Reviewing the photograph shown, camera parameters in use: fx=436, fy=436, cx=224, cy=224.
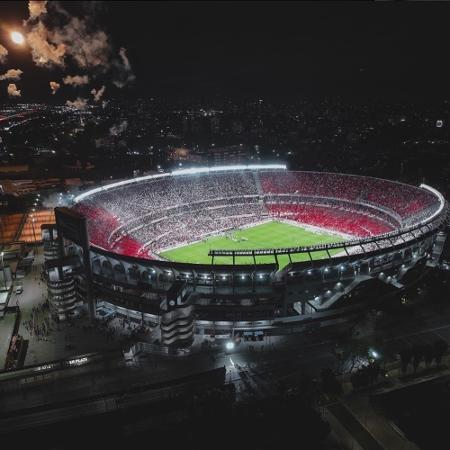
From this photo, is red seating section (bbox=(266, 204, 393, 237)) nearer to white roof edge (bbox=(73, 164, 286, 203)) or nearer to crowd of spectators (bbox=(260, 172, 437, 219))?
crowd of spectators (bbox=(260, 172, 437, 219))

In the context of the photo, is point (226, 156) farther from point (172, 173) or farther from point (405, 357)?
point (405, 357)

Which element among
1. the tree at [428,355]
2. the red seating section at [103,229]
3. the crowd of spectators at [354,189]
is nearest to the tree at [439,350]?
the tree at [428,355]

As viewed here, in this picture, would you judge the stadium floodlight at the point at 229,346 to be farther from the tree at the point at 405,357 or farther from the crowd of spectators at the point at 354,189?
the crowd of spectators at the point at 354,189

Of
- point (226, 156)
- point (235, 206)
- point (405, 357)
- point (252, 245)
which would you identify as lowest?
point (405, 357)

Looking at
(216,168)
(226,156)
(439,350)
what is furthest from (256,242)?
(226,156)

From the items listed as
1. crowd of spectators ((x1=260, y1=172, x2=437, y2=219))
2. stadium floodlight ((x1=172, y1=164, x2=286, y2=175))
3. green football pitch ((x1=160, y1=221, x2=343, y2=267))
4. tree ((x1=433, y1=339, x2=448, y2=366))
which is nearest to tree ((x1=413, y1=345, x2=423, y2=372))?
tree ((x1=433, y1=339, x2=448, y2=366))

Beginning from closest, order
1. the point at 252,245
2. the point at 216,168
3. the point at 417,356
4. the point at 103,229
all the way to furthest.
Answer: the point at 417,356, the point at 103,229, the point at 252,245, the point at 216,168

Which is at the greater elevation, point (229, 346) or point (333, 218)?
point (333, 218)
